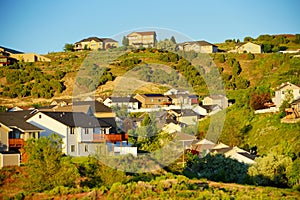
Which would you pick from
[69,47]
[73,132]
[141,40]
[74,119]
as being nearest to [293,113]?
[74,119]

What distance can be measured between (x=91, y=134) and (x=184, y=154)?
6.18 meters

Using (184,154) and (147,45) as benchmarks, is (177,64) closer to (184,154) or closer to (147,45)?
(147,45)

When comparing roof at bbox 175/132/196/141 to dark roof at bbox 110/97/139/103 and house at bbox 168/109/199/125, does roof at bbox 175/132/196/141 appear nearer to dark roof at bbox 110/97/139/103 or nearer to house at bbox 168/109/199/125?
house at bbox 168/109/199/125

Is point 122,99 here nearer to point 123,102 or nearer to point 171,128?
point 123,102

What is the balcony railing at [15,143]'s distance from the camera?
1260 inches

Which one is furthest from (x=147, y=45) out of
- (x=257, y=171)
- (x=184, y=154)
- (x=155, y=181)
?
(x=155, y=181)

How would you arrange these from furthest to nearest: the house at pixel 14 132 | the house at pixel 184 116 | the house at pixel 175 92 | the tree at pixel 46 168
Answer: the house at pixel 175 92
the house at pixel 184 116
the house at pixel 14 132
the tree at pixel 46 168

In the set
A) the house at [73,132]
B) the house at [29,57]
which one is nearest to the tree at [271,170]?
the house at [73,132]

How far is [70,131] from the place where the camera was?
35000mm

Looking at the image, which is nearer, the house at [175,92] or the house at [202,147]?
the house at [202,147]

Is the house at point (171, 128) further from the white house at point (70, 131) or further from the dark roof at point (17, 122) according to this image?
the dark roof at point (17, 122)

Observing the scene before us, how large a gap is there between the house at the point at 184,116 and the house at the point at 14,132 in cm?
2162

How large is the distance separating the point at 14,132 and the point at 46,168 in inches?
239

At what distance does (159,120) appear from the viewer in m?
52.7
